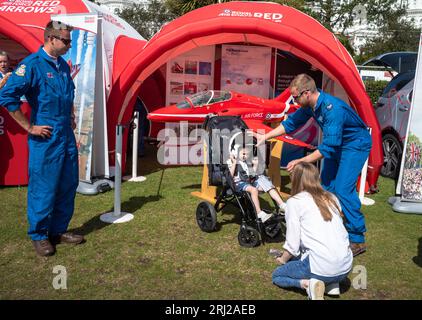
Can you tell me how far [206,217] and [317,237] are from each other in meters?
2.00

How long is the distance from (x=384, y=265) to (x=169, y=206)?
120 inches

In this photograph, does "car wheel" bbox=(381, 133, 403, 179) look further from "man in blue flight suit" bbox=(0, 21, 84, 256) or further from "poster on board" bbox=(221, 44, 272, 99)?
"man in blue flight suit" bbox=(0, 21, 84, 256)

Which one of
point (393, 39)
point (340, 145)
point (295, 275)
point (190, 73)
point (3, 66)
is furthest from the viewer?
point (393, 39)

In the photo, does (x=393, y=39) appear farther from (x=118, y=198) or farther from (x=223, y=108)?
(x=118, y=198)

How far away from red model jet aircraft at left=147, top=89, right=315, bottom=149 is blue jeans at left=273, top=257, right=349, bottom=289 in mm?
3674

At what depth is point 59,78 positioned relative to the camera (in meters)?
3.88

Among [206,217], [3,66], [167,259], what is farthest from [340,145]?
[3,66]

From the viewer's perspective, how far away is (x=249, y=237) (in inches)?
171

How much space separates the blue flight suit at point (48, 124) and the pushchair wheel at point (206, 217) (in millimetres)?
1636

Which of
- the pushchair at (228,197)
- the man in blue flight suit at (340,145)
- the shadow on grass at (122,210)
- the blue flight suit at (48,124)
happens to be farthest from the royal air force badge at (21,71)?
the man in blue flight suit at (340,145)

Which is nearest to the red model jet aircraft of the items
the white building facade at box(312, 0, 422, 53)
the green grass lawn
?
the green grass lawn

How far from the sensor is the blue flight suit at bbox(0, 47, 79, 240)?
3664 millimetres

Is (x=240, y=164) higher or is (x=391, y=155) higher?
(x=240, y=164)

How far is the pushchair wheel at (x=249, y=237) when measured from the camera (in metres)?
4.31
